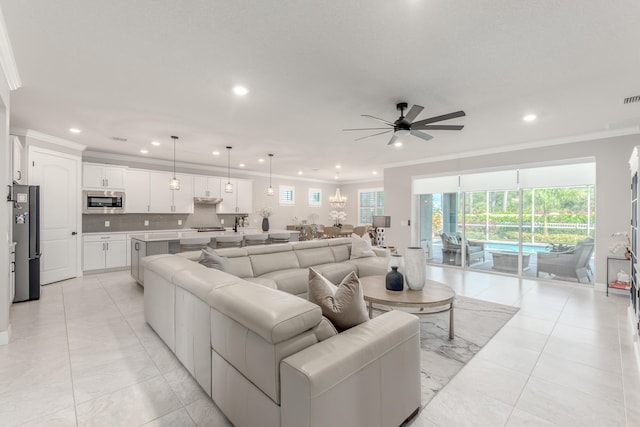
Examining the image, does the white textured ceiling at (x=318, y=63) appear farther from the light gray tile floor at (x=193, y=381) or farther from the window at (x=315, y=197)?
the window at (x=315, y=197)

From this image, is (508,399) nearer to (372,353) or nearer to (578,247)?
(372,353)

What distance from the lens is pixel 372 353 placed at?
153 centimetres

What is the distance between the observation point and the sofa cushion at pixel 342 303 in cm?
174

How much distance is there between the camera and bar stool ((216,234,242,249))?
17.7 ft

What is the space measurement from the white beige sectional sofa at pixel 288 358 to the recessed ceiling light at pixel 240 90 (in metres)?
2.00

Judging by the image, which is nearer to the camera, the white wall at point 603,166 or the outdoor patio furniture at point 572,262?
the white wall at point 603,166

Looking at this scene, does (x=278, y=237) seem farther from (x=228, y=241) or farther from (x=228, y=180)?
(x=228, y=180)

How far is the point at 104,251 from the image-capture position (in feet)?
20.5

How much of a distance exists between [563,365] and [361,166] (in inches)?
258

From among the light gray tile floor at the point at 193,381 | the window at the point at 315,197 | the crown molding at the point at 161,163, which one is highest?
the crown molding at the point at 161,163

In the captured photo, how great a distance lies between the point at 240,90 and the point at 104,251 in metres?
5.19

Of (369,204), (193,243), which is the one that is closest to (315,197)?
(369,204)

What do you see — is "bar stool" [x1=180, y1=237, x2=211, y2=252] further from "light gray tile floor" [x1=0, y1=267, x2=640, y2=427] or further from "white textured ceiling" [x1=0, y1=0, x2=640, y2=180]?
"white textured ceiling" [x1=0, y1=0, x2=640, y2=180]

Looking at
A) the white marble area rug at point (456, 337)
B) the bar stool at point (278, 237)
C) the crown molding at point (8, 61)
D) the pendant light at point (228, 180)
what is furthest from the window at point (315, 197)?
the crown molding at point (8, 61)
